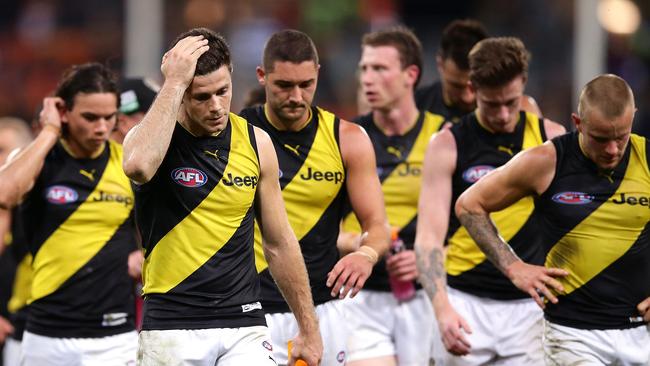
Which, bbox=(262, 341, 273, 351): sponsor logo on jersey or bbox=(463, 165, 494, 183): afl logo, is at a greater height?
bbox=(463, 165, 494, 183): afl logo

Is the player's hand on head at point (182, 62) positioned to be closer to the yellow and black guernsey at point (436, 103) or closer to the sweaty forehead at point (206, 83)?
the sweaty forehead at point (206, 83)

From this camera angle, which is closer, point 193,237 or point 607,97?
point 193,237

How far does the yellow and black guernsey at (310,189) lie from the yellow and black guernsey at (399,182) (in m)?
1.31

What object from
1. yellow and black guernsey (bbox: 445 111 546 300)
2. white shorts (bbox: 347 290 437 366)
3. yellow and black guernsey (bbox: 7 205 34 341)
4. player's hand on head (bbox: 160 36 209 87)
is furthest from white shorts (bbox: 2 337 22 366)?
player's hand on head (bbox: 160 36 209 87)

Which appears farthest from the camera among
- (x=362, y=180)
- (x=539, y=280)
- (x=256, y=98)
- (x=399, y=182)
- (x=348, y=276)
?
(x=256, y=98)

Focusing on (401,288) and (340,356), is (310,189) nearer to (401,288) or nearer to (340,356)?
(340,356)

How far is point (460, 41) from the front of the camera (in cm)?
931

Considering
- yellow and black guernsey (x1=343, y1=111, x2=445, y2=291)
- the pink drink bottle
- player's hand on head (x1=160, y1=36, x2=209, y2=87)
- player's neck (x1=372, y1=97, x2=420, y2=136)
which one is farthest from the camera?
player's neck (x1=372, y1=97, x2=420, y2=136)

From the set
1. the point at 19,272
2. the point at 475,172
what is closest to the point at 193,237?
the point at 475,172

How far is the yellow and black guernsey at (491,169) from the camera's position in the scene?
8.02 metres

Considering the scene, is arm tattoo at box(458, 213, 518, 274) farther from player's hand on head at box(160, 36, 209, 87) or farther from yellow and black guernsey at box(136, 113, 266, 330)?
player's hand on head at box(160, 36, 209, 87)

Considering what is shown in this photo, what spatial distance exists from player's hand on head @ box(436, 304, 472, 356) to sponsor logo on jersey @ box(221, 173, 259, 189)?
1.99 meters

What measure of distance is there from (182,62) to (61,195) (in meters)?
2.38

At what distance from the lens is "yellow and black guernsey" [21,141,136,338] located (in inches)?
307
